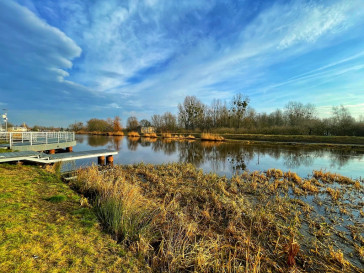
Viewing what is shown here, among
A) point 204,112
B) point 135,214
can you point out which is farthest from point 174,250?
point 204,112

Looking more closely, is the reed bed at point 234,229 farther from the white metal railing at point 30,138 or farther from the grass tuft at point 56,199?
the white metal railing at point 30,138

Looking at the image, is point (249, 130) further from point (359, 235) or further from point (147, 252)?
point (147, 252)

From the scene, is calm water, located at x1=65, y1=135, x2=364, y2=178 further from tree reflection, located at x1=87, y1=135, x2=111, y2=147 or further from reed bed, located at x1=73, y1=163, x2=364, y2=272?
tree reflection, located at x1=87, y1=135, x2=111, y2=147

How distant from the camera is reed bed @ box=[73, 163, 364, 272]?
2.73 meters

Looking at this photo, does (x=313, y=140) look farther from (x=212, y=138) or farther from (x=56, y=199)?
(x=56, y=199)

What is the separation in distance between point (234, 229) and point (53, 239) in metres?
3.30

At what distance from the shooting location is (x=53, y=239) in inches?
101

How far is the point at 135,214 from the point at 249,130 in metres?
39.1

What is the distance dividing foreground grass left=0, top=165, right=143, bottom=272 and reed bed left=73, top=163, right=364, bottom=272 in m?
0.32

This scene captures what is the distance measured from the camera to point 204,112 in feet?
161

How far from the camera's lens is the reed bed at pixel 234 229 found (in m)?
2.73

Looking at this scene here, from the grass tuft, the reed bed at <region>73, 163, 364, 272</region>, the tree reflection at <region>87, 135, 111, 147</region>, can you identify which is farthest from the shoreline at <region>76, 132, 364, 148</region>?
the grass tuft

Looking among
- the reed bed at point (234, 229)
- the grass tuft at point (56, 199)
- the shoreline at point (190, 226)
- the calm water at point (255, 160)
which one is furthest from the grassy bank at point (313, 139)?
the grass tuft at point (56, 199)

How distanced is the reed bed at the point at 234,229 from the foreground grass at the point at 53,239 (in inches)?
12.7
